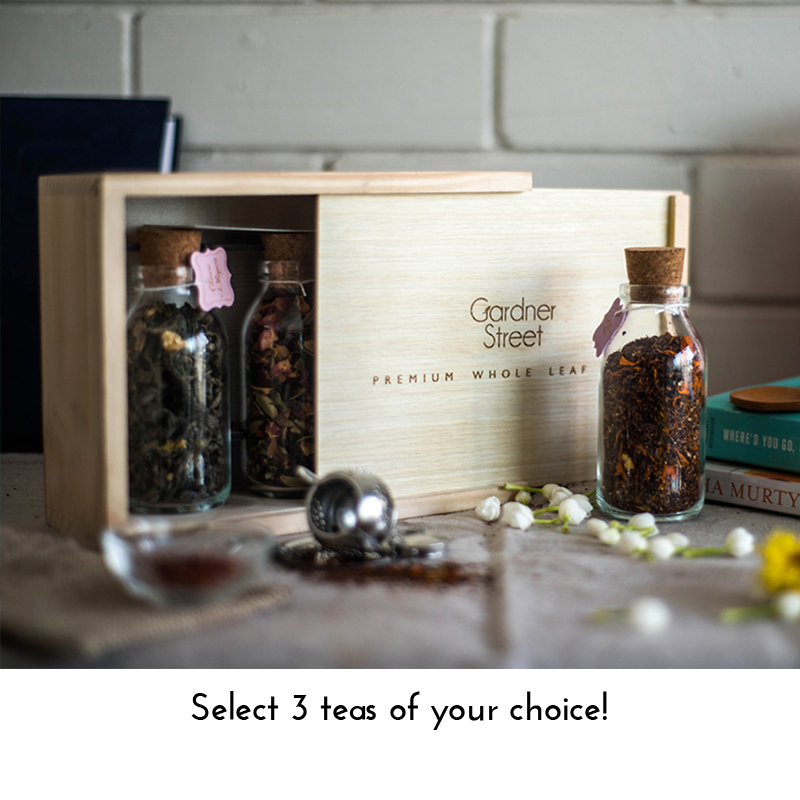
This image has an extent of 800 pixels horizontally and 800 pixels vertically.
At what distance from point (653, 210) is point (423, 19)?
47 cm

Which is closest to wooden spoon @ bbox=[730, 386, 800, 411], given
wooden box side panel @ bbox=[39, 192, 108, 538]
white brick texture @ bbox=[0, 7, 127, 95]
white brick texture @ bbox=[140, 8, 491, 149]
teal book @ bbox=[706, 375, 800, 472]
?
teal book @ bbox=[706, 375, 800, 472]

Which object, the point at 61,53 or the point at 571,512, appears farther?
the point at 61,53

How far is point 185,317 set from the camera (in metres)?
0.83

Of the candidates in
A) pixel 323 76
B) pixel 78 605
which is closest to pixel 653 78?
pixel 323 76

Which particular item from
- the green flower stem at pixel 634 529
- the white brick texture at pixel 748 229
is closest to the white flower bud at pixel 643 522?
the green flower stem at pixel 634 529

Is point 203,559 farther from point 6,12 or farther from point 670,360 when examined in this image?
point 6,12

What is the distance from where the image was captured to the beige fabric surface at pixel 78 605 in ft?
1.89

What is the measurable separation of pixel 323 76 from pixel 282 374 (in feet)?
1.86

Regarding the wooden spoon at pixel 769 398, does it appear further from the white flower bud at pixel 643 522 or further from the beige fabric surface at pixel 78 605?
the beige fabric surface at pixel 78 605

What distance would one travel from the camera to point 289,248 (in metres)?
0.90

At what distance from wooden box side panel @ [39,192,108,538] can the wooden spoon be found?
653 millimetres

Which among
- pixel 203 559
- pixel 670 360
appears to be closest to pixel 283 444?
pixel 203 559

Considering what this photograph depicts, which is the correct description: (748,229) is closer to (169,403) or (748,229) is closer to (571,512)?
(571,512)

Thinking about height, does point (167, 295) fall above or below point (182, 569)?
above
